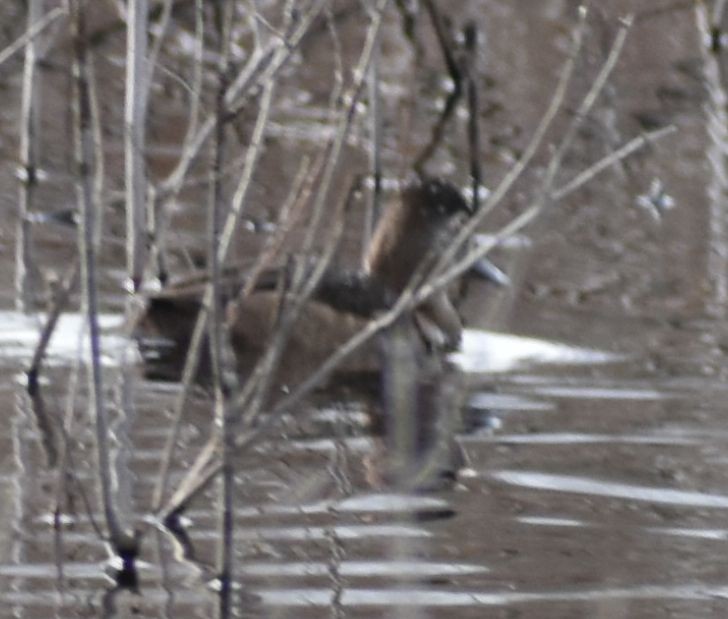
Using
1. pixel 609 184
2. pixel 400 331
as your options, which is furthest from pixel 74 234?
pixel 609 184

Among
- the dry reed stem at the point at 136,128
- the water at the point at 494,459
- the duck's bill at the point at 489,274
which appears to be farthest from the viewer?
the duck's bill at the point at 489,274

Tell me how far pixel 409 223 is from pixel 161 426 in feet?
9.45

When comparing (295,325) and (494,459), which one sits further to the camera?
(295,325)

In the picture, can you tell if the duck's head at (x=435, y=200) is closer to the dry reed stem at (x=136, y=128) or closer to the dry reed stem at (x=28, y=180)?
the dry reed stem at (x=28, y=180)

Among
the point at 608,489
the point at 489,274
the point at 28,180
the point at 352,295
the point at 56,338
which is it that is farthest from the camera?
the point at 489,274

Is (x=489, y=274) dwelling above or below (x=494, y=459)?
above

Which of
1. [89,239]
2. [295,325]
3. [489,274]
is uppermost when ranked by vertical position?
[89,239]

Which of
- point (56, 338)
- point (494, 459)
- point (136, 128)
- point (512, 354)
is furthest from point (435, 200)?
point (494, 459)

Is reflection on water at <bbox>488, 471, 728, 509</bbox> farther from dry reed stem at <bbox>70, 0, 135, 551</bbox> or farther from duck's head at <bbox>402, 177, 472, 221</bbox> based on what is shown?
duck's head at <bbox>402, 177, 472, 221</bbox>

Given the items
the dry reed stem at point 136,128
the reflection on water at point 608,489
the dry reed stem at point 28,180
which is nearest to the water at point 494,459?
the reflection on water at point 608,489

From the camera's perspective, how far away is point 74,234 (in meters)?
9.94

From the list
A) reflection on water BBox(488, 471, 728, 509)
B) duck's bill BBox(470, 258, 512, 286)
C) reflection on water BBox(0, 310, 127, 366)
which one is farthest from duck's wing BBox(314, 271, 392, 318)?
reflection on water BBox(488, 471, 728, 509)

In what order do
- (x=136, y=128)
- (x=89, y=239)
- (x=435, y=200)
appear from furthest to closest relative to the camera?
(x=435, y=200), (x=136, y=128), (x=89, y=239)

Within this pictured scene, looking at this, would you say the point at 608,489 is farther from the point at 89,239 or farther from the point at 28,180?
the point at 28,180
